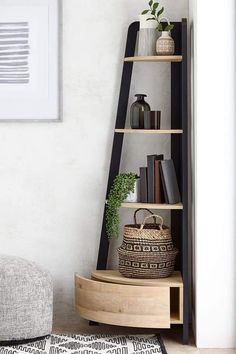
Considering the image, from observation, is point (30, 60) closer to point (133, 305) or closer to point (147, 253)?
point (147, 253)

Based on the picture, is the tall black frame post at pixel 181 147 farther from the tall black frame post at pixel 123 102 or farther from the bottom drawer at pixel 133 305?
the tall black frame post at pixel 123 102

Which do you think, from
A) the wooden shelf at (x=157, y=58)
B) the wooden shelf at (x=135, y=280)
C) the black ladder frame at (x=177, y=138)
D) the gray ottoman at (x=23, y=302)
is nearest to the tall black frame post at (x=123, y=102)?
the black ladder frame at (x=177, y=138)

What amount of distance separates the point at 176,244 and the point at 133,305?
1.91 feet

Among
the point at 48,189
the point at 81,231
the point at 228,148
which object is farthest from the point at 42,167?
the point at 228,148

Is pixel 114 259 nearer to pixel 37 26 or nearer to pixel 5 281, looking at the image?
pixel 5 281

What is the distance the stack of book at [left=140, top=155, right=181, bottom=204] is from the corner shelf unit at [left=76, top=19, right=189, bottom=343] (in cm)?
6

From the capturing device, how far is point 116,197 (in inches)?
164

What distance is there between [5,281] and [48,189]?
2.48ft

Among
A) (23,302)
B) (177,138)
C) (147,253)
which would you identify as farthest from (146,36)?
(23,302)

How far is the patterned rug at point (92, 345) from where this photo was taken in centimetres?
379

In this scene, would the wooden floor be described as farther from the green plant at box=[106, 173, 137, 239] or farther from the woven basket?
the green plant at box=[106, 173, 137, 239]

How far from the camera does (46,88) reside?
4.38m

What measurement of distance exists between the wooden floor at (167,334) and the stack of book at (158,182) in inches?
29.9

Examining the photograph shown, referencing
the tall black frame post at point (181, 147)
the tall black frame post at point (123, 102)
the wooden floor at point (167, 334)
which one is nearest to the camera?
the wooden floor at point (167, 334)
